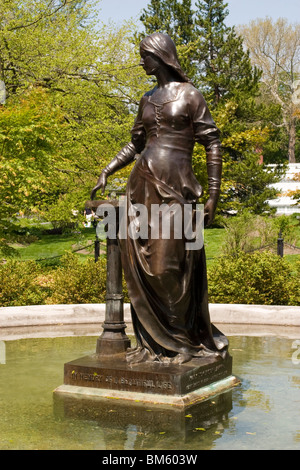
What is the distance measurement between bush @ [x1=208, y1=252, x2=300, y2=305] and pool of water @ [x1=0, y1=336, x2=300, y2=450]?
2847 millimetres

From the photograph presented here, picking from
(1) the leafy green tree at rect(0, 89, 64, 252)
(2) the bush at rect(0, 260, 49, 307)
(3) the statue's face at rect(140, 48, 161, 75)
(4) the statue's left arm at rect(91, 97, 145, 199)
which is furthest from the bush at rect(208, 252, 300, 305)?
(3) the statue's face at rect(140, 48, 161, 75)

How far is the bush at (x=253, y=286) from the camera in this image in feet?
30.0

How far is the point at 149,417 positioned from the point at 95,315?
11.9ft

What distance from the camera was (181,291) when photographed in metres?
5.18

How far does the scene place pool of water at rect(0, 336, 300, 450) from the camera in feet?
→ 13.1

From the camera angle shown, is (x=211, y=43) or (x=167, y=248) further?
(x=211, y=43)

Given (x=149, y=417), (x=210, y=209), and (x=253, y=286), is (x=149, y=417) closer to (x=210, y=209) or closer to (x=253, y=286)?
(x=210, y=209)

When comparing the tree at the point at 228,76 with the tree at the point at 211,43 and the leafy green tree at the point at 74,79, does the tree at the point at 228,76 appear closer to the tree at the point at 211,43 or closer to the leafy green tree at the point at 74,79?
the tree at the point at 211,43

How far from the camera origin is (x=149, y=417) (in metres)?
4.50

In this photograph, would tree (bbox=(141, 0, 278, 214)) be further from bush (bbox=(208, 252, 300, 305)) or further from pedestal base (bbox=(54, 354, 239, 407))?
pedestal base (bbox=(54, 354, 239, 407))

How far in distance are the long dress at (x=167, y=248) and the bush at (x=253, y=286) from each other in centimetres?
381

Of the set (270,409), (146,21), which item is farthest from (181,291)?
(146,21)

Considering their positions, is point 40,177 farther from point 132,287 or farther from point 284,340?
point 132,287

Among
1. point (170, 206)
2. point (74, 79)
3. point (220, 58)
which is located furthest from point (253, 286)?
point (220, 58)
